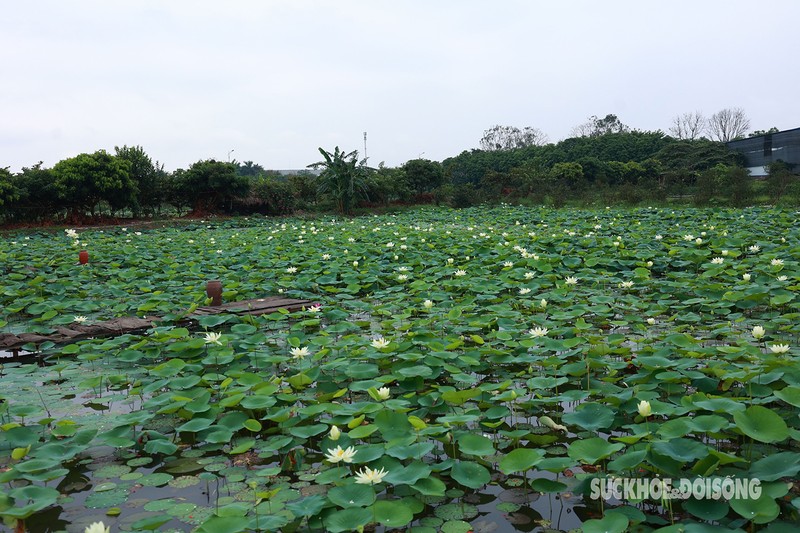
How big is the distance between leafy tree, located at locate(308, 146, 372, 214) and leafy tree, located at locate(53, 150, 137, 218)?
596 centimetres

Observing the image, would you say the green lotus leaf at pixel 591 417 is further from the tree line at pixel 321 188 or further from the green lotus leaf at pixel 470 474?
the tree line at pixel 321 188

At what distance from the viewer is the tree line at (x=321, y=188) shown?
13.8m

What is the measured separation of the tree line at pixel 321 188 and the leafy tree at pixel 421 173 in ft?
0.14

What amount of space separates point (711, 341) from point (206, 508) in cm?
328

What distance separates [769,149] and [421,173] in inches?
744

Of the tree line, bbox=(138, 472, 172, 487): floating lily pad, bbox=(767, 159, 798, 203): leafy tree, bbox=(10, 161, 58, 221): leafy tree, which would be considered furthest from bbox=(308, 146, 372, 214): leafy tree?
bbox=(138, 472, 172, 487): floating lily pad

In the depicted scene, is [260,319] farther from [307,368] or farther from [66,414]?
[66,414]

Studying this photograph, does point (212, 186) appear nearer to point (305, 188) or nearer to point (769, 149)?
point (305, 188)

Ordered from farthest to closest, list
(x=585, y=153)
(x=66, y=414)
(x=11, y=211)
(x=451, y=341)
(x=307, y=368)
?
(x=585, y=153) → (x=11, y=211) → (x=451, y=341) → (x=307, y=368) → (x=66, y=414)

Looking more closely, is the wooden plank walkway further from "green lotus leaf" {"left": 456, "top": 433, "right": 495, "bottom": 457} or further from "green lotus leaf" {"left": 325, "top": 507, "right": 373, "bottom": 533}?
"green lotus leaf" {"left": 325, "top": 507, "right": 373, "bottom": 533}

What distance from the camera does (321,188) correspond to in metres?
18.2

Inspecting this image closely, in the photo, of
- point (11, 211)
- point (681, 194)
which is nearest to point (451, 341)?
point (11, 211)

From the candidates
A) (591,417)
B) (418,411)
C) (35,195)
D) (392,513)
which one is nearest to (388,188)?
(35,195)

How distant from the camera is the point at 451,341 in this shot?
3379 mm
